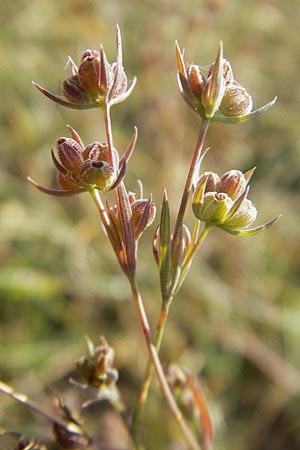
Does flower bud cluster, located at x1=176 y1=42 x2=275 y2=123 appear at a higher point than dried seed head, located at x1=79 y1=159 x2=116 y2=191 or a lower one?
higher

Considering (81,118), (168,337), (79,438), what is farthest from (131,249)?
(81,118)

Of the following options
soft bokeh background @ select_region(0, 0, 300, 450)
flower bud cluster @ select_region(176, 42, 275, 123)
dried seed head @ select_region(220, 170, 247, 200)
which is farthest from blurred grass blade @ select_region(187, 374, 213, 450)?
soft bokeh background @ select_region(0, 0, 300, 450)

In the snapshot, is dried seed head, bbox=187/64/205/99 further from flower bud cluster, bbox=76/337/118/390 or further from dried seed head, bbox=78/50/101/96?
flower bud cluster, bbox=76/337/118/390

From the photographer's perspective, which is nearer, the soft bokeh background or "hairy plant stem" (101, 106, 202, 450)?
"hairy plant stem" (101, 106, 202, 450)

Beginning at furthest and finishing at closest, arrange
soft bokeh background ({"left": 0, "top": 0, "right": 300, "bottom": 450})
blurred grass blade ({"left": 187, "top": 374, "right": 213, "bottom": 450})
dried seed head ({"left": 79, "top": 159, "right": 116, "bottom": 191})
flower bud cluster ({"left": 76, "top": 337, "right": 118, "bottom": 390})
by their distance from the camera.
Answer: soft bokeh background ({"left": 0, "top": 0, "right": 300, "bottom": 450}) → blurred grass blade ({"left": 187, "top": 374, "right": 213, "bottom": 450}) → flower bud cluster ({"left": 76, "top": 337, "right": 118, "bottom": 390}) → dried seed head ({"left": 79, "top": 159, "right": 116, "bottom": 191})

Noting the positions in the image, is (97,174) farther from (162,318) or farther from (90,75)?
(162,318)

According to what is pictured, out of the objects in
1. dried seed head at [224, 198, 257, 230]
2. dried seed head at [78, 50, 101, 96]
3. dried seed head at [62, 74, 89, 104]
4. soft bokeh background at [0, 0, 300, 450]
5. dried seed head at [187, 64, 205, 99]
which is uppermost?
dried seed head at [187, 64, 205, 99]

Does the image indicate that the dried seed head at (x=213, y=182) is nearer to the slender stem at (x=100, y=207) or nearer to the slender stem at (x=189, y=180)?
the slender stem at (x=189, y=180)

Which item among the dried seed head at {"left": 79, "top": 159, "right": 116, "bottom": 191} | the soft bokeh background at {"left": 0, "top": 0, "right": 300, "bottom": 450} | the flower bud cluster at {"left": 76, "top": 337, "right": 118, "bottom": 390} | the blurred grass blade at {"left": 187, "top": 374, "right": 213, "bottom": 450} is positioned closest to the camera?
the dried seed head at {"left": 79, "top": 159, "right": 116, "bottom": 191}
